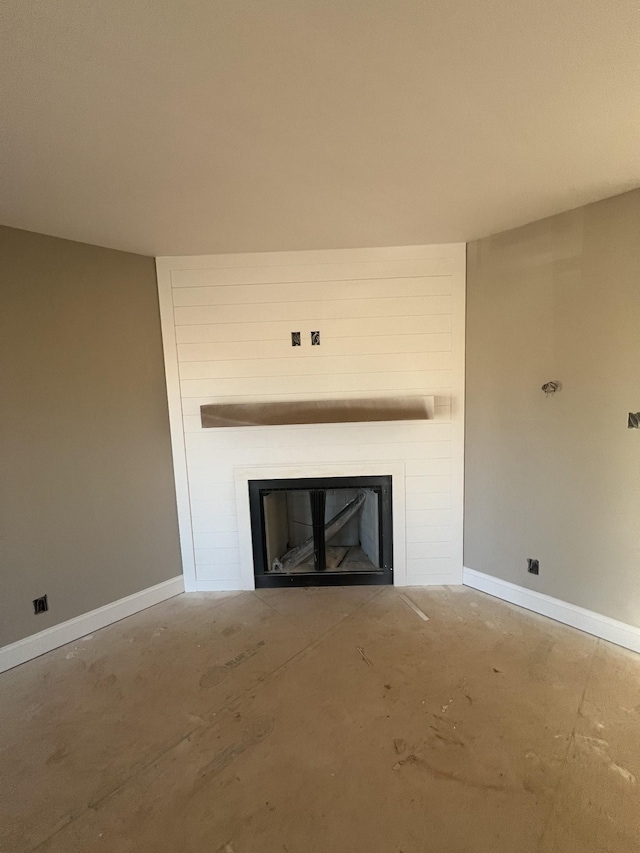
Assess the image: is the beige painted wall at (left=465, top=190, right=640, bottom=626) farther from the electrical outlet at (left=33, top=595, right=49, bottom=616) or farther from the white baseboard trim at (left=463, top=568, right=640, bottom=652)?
the electrical outlet at (left=33, top=595, right=49, bottom=616)

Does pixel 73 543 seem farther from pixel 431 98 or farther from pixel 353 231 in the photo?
pixel 431 98

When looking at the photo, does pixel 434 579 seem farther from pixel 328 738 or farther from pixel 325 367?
pixel 325 367

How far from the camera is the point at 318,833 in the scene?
1.33 m

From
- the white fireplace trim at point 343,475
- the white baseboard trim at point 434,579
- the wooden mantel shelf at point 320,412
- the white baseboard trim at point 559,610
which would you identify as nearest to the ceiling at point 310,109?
the wooden mantel shelf at point 320,412

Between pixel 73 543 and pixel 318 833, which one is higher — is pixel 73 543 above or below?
above

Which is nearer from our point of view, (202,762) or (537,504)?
(202,762)

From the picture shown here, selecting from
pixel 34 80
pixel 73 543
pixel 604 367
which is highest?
pixel 34 80

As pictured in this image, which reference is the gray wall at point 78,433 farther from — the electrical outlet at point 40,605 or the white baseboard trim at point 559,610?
the white baseboard trim at point 559,610

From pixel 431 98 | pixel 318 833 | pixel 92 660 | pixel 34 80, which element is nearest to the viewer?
pixel 34 80

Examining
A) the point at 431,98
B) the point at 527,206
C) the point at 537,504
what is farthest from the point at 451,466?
the point at 431,98

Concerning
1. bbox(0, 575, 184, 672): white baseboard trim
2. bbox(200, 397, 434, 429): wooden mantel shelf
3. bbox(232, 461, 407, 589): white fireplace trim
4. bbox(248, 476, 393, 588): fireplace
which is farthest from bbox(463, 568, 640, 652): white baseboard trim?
bbox(0, 575, 184, 672): white baseboard trim

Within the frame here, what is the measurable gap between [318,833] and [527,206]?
288 centimetres

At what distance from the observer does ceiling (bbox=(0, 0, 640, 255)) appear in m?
0.93

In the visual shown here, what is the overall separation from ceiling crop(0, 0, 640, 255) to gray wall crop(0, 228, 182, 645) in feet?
1.31
